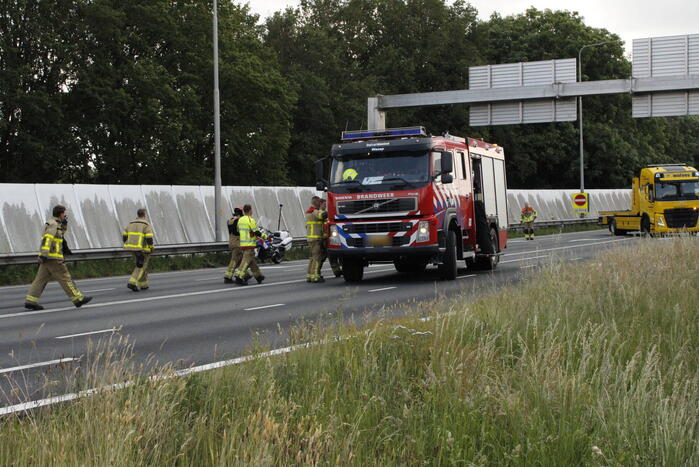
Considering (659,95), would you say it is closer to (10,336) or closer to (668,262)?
(668,262)

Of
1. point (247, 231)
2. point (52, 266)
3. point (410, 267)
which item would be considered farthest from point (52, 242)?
point (410, 267)

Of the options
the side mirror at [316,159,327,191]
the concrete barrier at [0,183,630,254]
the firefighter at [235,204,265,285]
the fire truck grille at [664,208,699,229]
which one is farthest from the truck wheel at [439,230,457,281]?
the fire truck grille at [664,208,699,229]

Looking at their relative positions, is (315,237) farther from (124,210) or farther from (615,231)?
(615,231)

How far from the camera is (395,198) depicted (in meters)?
18.0

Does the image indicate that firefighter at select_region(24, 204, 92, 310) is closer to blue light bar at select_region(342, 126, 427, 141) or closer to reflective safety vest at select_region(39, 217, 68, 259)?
reflective safety vest at select_region(39, 217, 68, 259)

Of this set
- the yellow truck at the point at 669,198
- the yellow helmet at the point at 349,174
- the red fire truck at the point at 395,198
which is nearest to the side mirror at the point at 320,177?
the red fire truck at the point at 395,198

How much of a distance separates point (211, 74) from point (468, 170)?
98.8 feet

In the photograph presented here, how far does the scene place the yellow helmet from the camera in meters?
18.5

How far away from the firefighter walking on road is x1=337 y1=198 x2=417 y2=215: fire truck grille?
1.33m

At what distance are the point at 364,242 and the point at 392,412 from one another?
12858 millimetres

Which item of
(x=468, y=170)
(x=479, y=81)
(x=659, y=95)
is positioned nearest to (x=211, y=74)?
(x=479, y=81)

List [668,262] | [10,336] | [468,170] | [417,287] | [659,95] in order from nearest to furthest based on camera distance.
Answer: [10,336]
[668,262]
[417,287]
[468,170]
[659,95]

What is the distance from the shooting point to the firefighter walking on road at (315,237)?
773 inches

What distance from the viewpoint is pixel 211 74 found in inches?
1889
